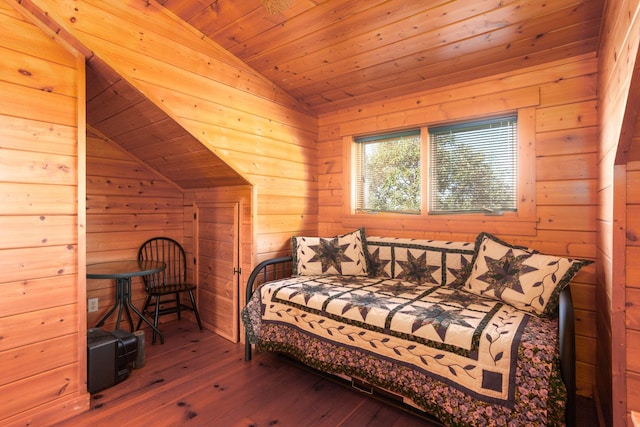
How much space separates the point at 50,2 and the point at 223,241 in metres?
1.94

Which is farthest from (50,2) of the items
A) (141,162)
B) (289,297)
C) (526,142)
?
(526,142)

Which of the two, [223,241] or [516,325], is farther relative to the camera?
[223,241]

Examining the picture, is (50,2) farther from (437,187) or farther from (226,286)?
(437,187)

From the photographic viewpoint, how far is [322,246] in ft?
9.54

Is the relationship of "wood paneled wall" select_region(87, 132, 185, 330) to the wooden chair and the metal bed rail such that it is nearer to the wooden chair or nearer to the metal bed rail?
the wooden chair

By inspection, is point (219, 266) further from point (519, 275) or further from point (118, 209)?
point (519, 275)

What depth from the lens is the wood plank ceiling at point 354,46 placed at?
6.23 ft

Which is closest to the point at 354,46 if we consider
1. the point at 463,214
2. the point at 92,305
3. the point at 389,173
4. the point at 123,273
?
the point at 389,173

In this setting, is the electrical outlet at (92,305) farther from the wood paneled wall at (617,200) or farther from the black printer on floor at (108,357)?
the wood paneled wall at (617,200)

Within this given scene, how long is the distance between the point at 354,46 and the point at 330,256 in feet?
5.34

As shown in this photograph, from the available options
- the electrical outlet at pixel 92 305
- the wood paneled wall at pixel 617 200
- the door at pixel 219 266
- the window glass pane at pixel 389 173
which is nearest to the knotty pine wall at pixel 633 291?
the wood paneled wall at pixel 617 200

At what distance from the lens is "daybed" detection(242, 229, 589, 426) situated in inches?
57.9

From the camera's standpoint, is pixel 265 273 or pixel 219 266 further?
pixel 219 266

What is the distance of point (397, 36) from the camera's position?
7.07 ft
